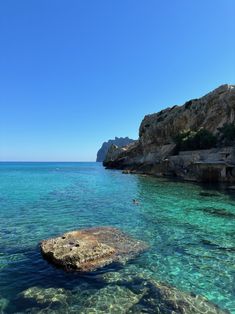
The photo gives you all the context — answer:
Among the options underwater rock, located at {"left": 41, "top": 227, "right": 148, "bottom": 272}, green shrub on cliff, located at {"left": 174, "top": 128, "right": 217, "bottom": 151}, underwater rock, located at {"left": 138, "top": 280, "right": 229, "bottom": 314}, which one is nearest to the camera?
underwater rock, located at {"left": 138, "top": 280, "right": 229, "bottom": 314}

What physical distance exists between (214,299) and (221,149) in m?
39.9

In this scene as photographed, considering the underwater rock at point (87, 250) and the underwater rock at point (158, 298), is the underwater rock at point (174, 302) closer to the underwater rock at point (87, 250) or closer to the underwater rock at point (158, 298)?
the underwater rock at point (158, 298)

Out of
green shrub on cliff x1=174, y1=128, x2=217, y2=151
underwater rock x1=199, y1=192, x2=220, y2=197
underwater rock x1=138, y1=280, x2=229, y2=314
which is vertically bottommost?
underwater rock x1=138, y1=280, x2=229, y2=314

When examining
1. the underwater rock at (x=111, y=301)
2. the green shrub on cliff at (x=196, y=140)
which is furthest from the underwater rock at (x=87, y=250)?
the green shrub on cliff at (x=196, y=140)

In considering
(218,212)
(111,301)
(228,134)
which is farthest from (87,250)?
(228,134)

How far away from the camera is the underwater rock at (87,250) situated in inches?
416

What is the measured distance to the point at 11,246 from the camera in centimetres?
1334

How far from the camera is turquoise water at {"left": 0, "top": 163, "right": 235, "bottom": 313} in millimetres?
9172

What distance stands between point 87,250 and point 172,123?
69.5 meters

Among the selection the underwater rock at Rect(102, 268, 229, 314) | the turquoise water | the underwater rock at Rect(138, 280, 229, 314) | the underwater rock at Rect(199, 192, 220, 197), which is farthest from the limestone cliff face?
the underwater rock at Rect(138, 280, 229, 314)

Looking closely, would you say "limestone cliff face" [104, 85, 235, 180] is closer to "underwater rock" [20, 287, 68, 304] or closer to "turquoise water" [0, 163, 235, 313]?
"turquoise water" [0, 163, 235, 313]

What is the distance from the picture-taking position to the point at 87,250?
11250 mm

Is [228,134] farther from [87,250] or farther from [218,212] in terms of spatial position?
[87,250]

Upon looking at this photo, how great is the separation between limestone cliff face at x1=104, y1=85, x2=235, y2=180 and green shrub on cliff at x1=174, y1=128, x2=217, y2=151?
10.6 ft
